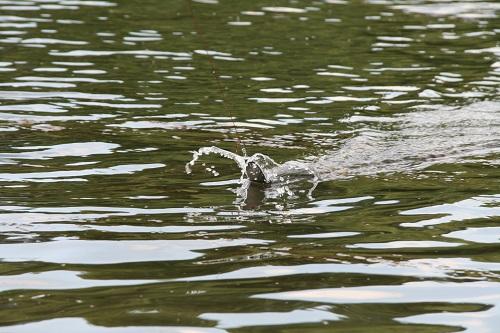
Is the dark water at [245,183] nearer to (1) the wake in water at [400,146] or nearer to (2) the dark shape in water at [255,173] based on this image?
(1) the wake in water at [400,146]

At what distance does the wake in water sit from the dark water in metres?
0.04

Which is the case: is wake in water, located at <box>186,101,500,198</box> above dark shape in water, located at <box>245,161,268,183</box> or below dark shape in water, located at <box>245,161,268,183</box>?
below

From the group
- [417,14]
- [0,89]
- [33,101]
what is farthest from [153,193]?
[417,14]

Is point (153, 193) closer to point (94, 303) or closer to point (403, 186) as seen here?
point (403, 186)

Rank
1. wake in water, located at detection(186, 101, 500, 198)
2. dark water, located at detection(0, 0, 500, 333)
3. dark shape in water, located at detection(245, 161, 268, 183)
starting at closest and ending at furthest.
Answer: dark water, located at detection(0, 0, 500, 333) < dark shape in water, located at detection(245, 161, 268, 183) < wake in water, located at detection(186, 101, 500, 198)

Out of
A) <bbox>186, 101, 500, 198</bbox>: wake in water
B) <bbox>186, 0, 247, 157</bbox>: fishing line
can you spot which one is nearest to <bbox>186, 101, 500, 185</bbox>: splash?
<bbox>186, 101, 500, 198</bbox>: wake in water

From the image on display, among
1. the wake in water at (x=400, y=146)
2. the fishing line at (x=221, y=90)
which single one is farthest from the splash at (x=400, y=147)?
the fishing line at (x=221, y=90)

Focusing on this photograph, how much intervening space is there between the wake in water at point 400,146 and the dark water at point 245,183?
40 millimetres

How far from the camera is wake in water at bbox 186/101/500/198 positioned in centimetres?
898

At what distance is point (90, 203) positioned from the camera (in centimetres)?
768

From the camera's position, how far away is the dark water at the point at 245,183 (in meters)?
5.50

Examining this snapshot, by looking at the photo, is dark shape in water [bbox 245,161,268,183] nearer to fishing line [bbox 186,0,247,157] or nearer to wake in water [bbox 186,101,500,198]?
wake in water [bbox 186,101,500,198]

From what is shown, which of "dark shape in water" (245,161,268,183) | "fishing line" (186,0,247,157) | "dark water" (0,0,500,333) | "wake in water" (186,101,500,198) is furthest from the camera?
"fishing line" (186,0,247,157)

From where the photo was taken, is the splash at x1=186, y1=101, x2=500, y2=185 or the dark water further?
the splash at x1=186, y1=101, x2=500, y2=185
